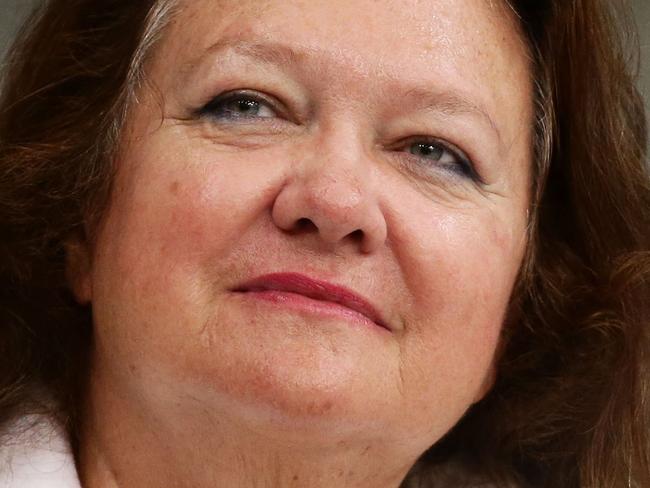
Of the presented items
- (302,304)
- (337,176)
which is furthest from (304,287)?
(337,176)

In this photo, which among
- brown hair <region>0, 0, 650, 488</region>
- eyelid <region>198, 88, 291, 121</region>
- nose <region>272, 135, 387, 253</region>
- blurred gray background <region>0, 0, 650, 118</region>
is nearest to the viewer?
nose <region>272, 135, 387, 253</region>

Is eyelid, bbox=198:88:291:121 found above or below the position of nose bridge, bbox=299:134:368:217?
above

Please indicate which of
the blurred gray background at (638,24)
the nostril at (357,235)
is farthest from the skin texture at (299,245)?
the blurred gray background at (638,24)

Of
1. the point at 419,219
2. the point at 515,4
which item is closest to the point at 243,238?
the point at 419,219

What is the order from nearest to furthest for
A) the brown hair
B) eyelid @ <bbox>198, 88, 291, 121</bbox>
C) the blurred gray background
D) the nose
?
the nose, eyelid @ <bbox>198, 88, 291, 121</bbox>, the brown hair, the blurred gray background

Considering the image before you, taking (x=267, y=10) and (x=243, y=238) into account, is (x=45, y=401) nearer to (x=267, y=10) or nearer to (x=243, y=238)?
(x=243, y=238)

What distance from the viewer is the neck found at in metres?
1.13

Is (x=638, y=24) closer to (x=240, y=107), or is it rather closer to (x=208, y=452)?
(x=240, y=107)

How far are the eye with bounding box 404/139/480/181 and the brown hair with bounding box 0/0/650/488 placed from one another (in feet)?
0.53

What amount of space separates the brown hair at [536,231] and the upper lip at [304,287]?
0.27 m

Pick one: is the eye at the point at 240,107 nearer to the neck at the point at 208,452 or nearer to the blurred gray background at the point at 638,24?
the neck at the point at 208,452

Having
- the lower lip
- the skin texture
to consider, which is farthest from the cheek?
the lower lip

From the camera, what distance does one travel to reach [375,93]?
1.14m

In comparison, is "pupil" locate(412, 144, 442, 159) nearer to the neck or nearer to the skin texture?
the skin texture
